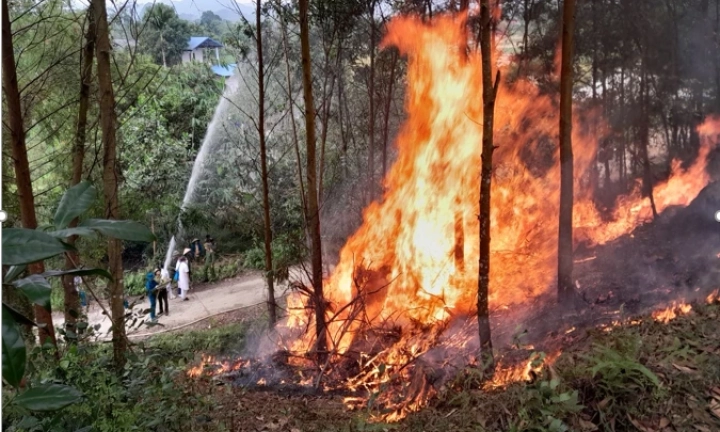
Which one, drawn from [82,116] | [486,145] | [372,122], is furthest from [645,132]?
[82,116]

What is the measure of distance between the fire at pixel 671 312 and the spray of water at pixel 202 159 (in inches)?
372

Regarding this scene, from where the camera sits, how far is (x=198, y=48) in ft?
25.0

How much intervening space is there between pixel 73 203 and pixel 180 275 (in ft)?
32.5

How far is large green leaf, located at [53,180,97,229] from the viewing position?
1532mm

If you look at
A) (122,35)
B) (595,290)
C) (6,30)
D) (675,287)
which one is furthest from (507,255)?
(6,30)

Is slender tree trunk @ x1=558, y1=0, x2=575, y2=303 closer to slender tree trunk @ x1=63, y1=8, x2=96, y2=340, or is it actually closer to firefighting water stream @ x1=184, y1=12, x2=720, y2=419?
firefighting water stream @ x1=184, y1=12, x2=720, y2=419

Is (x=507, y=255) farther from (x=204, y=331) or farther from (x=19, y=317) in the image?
(x=19, y=317)

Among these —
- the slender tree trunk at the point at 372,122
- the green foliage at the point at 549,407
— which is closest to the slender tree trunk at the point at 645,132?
the slender tree trunk at the point at 372,122

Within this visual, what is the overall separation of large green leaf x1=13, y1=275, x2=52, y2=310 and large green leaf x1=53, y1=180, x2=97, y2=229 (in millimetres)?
229

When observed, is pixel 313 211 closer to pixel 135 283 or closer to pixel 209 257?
pixel 209 257

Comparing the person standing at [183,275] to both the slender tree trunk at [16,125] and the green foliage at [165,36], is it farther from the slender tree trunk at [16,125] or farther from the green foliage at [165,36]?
the slender tree trunk at [16,125]

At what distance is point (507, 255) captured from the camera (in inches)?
303

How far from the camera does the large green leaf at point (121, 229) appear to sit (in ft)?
4.73

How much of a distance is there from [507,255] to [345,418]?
4369 millimetres
